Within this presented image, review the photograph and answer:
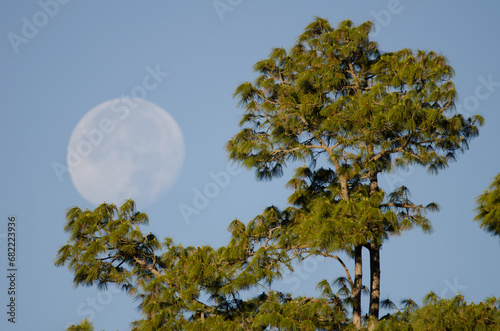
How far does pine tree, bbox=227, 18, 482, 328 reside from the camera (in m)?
8.42

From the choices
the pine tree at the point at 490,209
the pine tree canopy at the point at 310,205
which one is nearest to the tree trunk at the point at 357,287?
the pine tree canopy at the point at 310,205

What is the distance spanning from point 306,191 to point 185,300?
2.60 meters

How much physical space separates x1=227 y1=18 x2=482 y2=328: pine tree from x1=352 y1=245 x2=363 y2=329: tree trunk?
17 millimetres

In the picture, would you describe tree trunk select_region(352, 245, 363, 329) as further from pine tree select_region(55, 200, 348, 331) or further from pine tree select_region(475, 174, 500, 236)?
pine tree select_region(475, 174, 500, 236)

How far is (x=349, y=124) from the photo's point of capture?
347 inches

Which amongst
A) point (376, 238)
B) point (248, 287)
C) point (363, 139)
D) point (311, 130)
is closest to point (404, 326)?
point (376, 238)

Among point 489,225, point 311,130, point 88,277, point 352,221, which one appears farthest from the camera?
point 311,130

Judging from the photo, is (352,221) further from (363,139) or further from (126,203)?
(126,203)

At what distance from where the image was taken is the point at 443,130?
8953 millimetres

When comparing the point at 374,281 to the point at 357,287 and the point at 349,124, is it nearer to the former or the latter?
the point at 357,287

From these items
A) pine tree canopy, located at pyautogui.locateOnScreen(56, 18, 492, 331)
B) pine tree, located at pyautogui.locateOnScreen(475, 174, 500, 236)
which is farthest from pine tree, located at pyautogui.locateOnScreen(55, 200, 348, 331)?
pine tree, located at pyautogui.locateOnScreen(475, 174, 500, 236)

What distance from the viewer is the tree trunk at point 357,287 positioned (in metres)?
8.28

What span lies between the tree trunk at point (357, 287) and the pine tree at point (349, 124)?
17 millimetres

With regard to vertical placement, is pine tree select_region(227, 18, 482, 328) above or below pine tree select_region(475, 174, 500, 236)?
above
